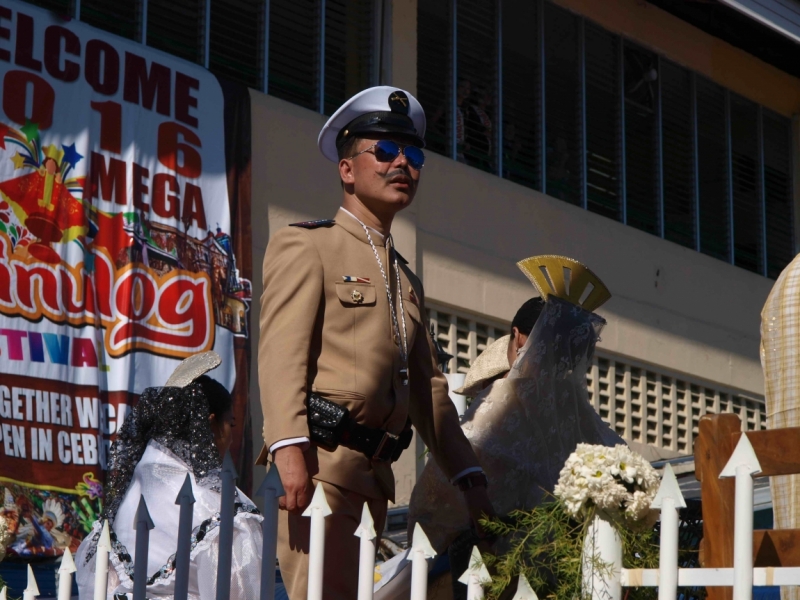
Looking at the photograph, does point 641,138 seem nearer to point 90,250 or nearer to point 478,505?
point 90,250

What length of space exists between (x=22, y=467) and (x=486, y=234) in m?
5.07

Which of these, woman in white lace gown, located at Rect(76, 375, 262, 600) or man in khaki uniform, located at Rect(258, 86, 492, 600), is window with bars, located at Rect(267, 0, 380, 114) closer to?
woman in white lace gown, located at Rect(76, 375, 262, 600)

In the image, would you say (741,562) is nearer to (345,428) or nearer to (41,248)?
(345,428)

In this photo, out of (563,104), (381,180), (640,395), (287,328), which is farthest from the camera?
(640,395)

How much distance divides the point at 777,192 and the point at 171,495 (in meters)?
11.2

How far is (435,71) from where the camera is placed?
1141cm

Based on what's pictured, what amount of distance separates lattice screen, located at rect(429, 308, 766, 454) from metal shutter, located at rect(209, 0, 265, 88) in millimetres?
2594

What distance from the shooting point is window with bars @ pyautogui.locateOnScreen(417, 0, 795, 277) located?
11609 millimetres

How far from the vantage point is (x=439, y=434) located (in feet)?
12.3

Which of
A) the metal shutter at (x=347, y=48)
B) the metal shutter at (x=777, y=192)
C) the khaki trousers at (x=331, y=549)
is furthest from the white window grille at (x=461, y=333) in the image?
the khaki trousers at (x=331, y=549)

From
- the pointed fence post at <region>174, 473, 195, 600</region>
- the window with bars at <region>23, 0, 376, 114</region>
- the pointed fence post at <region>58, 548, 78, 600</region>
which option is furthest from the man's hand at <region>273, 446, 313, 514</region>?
the window with bars at <region>23, 0, 376, 114</region>

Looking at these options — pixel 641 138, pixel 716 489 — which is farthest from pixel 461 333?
pixel 716 489

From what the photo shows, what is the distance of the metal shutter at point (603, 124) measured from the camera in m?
A: 12.7

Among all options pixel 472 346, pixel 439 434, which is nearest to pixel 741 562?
pixel 439 434
